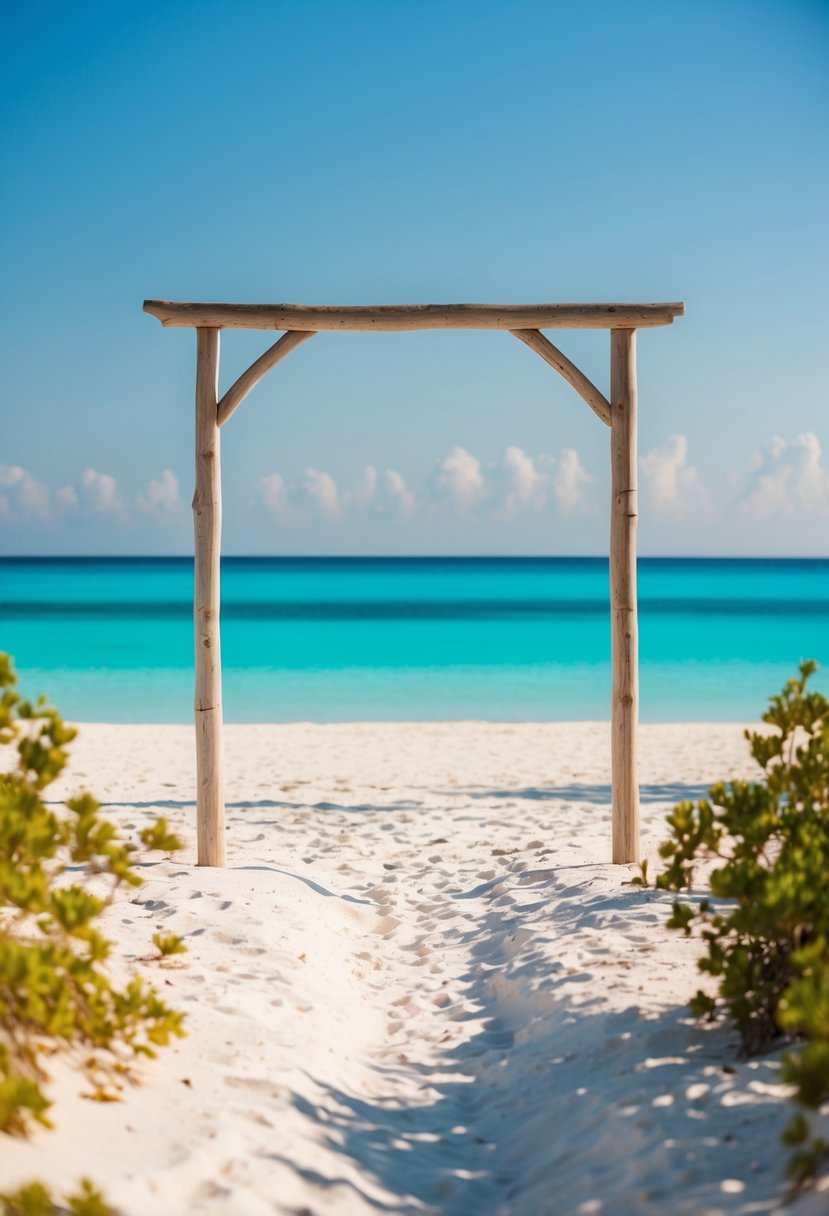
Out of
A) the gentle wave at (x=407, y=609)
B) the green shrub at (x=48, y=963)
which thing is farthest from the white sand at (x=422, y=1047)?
the gentle wave at (x=407, y=609)

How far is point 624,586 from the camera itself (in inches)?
195

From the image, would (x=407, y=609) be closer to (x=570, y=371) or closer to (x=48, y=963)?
(x=570, y=371)

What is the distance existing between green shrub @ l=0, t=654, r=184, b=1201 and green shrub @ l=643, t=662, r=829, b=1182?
1.44m

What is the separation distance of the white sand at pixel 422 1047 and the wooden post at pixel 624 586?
323 millimetres

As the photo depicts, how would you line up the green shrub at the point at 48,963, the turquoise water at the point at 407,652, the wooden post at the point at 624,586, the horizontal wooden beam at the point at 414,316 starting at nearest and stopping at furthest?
the green shrub at the point at 48,963, the horizontal wooden beam at the point at 414,316, the wooden post at the point at 624,586, the turquoise water at the point at 407,652

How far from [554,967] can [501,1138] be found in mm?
1019

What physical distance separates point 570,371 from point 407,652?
20.4 m

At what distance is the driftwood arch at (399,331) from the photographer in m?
4.88

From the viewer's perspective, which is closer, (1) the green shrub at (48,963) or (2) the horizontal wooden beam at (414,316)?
(1) the green shrub at (48,963)

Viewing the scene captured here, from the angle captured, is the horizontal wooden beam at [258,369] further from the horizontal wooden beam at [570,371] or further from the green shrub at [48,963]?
the green shrub at [48,963]

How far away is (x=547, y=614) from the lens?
37094mm

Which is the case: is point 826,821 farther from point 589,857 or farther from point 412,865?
point 412,865

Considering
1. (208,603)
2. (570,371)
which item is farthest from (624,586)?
(208,603)

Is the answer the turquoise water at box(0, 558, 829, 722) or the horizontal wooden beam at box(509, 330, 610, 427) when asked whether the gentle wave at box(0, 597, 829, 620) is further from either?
the horizontal wooden beam at box(509, 330, 610, 427)
